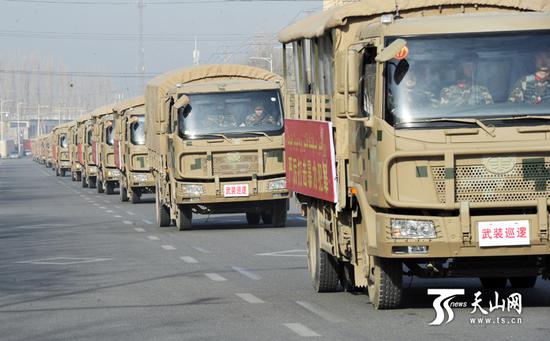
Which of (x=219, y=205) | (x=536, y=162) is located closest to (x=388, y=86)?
(x=536, y=162)

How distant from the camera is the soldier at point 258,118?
88.6ft

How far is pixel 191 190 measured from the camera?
88.2 ft

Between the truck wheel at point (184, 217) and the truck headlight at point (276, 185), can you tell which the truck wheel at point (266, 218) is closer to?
the truck wheel at point (184, 217)

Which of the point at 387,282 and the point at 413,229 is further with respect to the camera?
the point at 387,282

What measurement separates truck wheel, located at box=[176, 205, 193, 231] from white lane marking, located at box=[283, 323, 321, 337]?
15485 mm

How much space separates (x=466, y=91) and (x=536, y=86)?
0.59m

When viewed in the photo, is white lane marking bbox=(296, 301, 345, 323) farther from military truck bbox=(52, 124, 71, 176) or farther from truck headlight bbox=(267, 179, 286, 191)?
military truck bbox=(52, 124, 71, 176)

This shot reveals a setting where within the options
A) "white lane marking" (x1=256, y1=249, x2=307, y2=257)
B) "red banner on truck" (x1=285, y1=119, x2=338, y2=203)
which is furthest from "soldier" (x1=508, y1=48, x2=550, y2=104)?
"white lane marking" (x1=256, y1=249, x2=307, y2=257)

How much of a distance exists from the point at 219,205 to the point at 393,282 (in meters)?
14.7

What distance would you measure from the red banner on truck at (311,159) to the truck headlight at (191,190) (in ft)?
30.5

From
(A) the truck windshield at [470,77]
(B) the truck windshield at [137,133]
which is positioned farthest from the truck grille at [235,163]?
(B) the truck windshield at [137,133]

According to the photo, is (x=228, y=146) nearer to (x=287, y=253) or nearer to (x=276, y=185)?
(x=276, y=185)

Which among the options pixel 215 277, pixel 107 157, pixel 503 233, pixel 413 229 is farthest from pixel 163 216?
pixel 107 157

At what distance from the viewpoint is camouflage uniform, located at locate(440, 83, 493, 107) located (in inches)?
492
